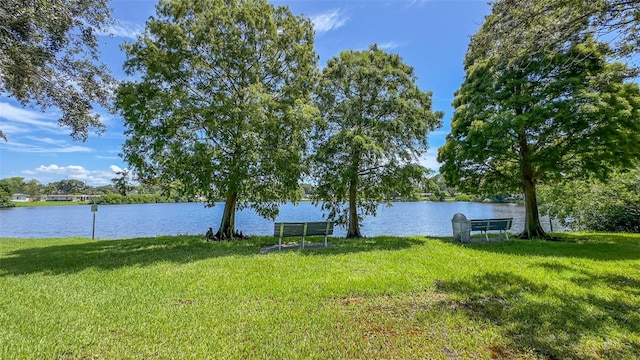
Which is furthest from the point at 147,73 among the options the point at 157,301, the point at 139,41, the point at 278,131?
the point at 157,301

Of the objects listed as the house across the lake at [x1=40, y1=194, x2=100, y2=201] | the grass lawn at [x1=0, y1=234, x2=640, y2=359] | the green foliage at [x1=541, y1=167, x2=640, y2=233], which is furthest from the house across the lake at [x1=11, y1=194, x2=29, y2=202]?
the green foliage at [x1=541, y1=167, x2=640, y2=233]

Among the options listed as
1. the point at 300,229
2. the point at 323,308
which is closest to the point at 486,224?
the point at 300,229

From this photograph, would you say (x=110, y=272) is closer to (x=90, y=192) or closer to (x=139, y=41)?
(x=139, y=41)

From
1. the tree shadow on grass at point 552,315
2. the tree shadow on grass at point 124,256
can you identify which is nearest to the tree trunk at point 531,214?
the tree shadow on grass at point 124,256

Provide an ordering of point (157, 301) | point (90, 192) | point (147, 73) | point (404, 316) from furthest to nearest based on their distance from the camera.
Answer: point (90, 192)
point (147, 73)
point (157, 301)
point (404, 316)

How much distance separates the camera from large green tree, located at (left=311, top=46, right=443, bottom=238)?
11.3m

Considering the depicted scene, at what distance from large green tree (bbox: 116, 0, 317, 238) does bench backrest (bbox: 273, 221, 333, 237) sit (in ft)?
6.95

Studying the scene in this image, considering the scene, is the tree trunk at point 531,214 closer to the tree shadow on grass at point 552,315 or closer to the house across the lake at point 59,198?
the tree shadow on grass at point 552,315

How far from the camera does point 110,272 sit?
21.4 feet

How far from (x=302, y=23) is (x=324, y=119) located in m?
4.09

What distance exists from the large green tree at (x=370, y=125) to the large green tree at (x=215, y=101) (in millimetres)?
1144

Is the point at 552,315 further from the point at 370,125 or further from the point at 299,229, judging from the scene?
the point at 370,125

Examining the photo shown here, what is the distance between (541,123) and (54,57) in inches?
582

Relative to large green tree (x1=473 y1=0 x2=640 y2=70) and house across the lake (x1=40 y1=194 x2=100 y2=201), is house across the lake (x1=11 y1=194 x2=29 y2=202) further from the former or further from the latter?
large green tree (x1=473 y1=0 x2=640 y2=70)
